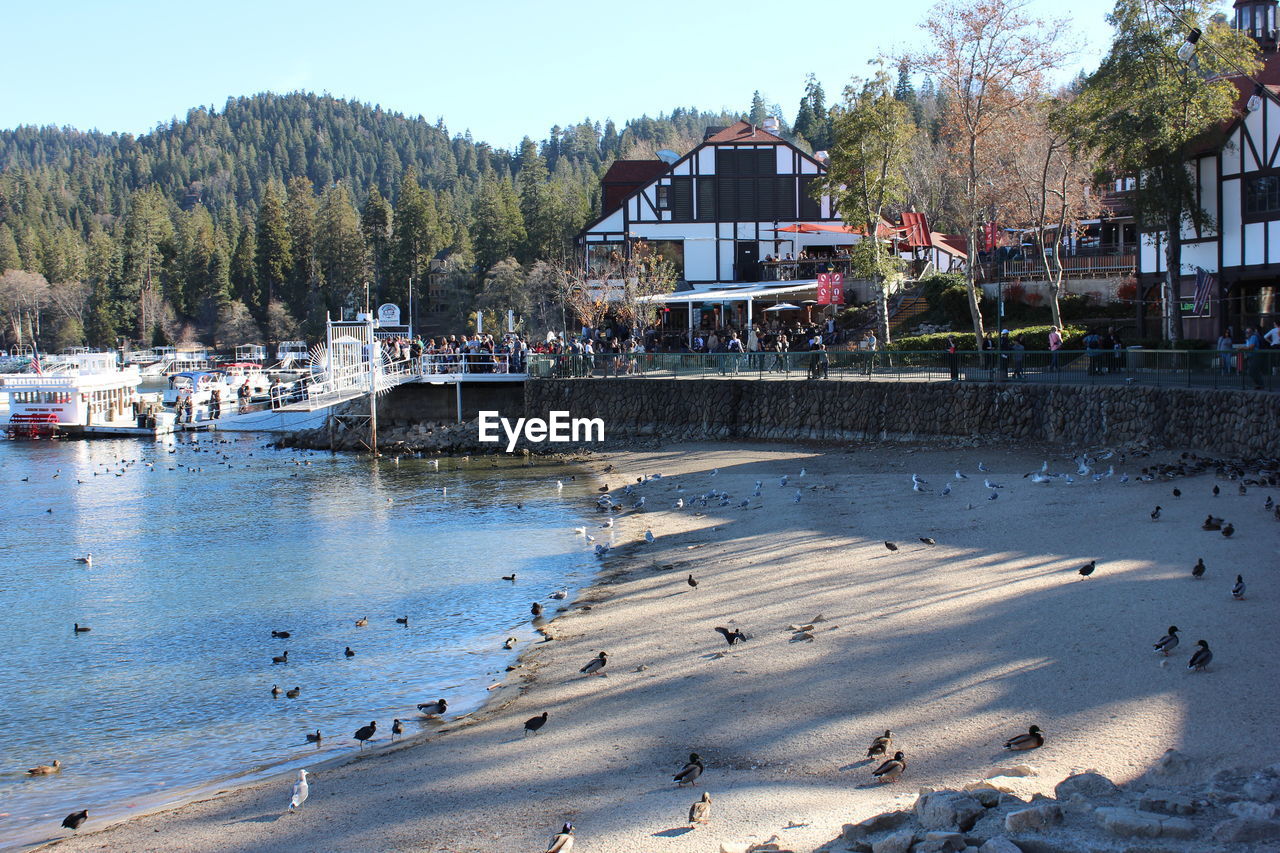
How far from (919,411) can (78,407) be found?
1732 inches

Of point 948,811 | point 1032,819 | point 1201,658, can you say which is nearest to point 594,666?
point 948,811

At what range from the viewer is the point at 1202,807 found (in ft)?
22.6

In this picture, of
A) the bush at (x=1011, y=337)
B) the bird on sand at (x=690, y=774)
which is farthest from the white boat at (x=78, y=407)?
the bird on sand at (x=690, y=774)

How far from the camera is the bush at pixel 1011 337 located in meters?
36.8

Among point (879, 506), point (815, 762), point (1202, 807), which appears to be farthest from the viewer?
point (879, 506)

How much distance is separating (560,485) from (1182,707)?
2182 cm

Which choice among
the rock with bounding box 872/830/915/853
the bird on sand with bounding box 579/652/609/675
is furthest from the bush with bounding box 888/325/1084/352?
the rock with bounding box 872/830/915/853

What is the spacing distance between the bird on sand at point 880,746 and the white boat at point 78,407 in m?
51.5

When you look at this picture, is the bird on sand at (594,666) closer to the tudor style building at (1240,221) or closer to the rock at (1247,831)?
the rock at (1247,831)

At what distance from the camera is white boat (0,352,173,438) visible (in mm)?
54750

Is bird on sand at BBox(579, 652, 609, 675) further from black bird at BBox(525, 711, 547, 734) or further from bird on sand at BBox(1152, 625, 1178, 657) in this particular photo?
bird on sand at BBox(1152, 625, 1178, 657)

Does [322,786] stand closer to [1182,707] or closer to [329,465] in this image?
[1182,707]

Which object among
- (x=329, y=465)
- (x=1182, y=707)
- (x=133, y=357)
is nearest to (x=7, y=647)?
(x=1182, y=707)

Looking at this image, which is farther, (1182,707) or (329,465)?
(329,465)
